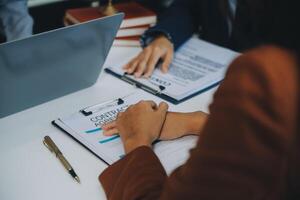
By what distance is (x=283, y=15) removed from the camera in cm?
46

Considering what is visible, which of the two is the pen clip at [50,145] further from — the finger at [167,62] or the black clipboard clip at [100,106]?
the finger at [167,62]

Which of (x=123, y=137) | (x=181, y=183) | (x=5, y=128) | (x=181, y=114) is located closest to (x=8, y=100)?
(x=5, y=128)

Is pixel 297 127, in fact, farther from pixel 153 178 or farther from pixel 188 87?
pixel 188 87

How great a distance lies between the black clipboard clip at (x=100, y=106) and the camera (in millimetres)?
962

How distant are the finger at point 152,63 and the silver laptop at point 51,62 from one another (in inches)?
5.8

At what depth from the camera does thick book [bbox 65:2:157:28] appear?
1396 mm

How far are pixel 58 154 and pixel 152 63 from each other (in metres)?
0.45

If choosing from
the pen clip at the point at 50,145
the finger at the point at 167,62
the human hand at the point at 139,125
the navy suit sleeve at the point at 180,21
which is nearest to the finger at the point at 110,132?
the human hand at the point at 139,125

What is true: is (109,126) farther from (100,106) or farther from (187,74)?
(187,74)

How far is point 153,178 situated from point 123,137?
189mm

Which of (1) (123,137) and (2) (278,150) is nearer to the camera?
(2) (278,150)

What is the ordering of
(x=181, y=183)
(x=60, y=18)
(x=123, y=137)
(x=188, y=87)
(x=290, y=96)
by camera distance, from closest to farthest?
1. (x=290, y=96)
2. (x=181, y=183)
3. (x=123, y=137)
4. (x=188, y=87)
5. (x=60, y=18)

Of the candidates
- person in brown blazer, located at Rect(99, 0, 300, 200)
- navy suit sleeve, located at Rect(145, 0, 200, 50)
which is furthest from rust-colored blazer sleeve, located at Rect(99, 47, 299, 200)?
navy suit sleeve, located at Rect(145, 0, 200, 50)

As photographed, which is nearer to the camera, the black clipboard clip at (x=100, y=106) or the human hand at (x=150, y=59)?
the black clipboard clip at (x=100, y=106)
